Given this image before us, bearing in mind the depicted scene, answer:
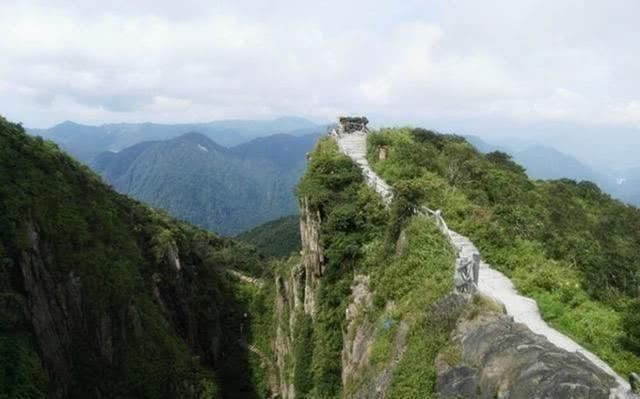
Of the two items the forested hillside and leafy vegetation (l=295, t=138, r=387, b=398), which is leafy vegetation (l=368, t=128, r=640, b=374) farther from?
the forested hillside

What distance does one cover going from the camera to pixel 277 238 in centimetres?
14100

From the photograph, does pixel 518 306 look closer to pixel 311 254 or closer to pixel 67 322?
pixel 311 254

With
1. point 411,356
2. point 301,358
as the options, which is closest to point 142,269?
point 301,358

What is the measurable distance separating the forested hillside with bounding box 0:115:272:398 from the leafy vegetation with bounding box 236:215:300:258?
55541 millimetres

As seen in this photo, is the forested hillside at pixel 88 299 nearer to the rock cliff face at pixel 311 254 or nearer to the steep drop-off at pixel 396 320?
the rock cliff face at pixel 311 254

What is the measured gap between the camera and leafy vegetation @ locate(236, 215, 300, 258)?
418 feet

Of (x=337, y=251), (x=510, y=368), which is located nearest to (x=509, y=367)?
(x=510, y=368)

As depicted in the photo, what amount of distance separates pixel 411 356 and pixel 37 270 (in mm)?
38380

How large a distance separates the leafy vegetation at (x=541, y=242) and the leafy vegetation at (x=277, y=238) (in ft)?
273

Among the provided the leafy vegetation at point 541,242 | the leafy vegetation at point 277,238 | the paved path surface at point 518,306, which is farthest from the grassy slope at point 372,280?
the leafy vegetation at point 277,238

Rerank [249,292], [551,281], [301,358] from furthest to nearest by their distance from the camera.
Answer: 1. [249,292]
2. [301,358]
3. [551,281]

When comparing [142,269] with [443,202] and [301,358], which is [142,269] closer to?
[301,358]

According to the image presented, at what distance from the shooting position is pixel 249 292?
246 feet

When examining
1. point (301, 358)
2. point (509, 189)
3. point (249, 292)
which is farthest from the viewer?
point (249, 292)
